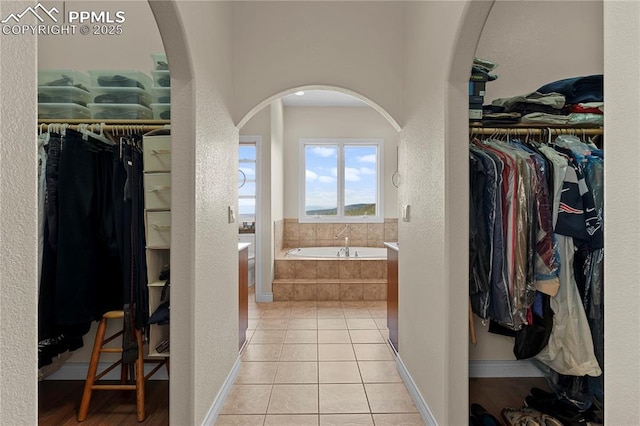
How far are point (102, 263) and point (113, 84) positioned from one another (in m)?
1.09

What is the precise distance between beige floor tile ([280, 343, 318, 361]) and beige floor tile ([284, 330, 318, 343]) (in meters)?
0.10

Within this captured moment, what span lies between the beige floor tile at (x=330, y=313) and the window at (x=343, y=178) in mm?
2168

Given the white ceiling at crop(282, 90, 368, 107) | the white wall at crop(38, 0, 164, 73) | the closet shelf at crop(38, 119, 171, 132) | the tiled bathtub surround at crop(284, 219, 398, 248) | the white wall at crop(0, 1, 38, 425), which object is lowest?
the tiled bathtub surround at crop(284, 219, 398, 248)

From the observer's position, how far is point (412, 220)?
2.29 metres

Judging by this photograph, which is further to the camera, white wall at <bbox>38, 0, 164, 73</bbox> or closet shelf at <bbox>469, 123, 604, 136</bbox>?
white wall at <bbox>38, 0, 164, 73</bbox>

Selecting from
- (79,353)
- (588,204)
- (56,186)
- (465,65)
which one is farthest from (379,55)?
(79,353)

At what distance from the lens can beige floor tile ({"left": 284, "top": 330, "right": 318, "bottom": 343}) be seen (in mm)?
3301

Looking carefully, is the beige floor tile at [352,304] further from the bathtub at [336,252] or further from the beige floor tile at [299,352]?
the beige floor tile at [299,352]

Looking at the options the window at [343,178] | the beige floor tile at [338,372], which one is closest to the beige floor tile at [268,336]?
the beige floor tile at [338,372]

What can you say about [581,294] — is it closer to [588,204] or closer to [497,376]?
[588,204]

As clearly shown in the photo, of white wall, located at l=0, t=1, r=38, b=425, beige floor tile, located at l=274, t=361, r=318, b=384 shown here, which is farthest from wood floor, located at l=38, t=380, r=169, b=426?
white wall, located at l=0, t=1, r=38, b=425

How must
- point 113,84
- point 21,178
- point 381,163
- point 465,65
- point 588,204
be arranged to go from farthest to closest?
point 381,163 → point 113,84 → point 588,204 → point 465,65 → point 21,178

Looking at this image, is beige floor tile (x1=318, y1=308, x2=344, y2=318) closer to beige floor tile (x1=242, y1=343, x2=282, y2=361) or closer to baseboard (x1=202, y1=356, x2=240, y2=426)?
beige floor tile (x1=242, y1=343, x2=282, y2=361)

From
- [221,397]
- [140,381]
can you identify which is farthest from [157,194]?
[221,397]
